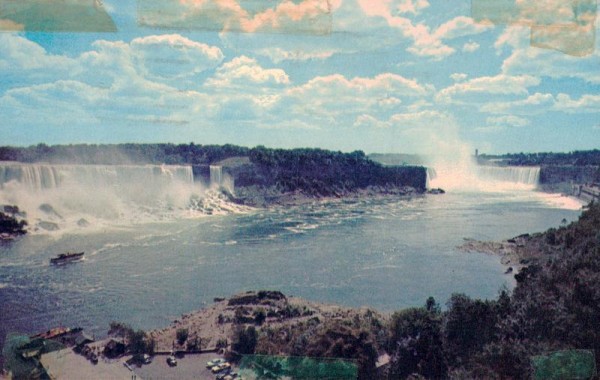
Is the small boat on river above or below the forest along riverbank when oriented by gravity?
below

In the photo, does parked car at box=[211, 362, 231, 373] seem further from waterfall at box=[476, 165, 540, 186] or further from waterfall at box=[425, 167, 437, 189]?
waterfall at box=[476, 165, 540, 186]

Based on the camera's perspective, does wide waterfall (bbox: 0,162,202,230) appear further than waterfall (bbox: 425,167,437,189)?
No

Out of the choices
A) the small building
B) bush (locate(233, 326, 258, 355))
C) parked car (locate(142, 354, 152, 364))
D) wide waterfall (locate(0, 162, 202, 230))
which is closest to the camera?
Answer: parked car (locate(142, 354, 152, 364))

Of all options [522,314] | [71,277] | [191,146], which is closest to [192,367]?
[522,314]

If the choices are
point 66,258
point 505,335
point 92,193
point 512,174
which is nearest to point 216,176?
point 92,193

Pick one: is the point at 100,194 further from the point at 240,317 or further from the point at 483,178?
the point at 483,178

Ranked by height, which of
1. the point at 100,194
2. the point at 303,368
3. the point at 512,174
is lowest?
the point at 303,368

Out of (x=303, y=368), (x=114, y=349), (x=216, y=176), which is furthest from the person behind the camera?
(x=216, y=176)

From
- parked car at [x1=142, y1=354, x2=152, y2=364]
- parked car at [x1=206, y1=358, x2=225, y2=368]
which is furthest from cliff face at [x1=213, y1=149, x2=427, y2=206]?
parked car at [x1=206, y1=358, x2=225, y2=368]
